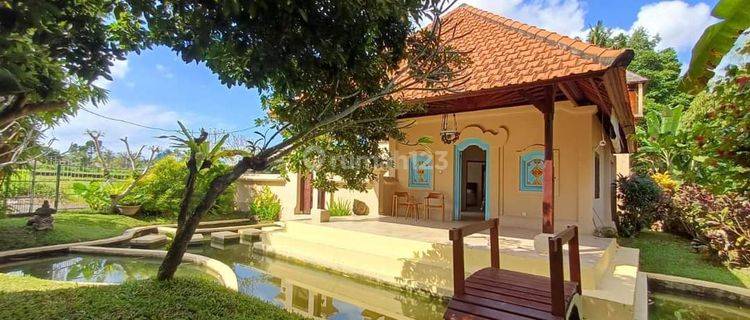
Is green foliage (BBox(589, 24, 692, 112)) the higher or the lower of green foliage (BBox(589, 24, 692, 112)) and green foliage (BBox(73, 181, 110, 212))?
the higher

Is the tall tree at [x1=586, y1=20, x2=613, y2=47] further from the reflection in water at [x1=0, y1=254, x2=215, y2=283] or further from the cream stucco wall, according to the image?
the reflection in water at [x1=0, y1=254, x2=215, y2=283]

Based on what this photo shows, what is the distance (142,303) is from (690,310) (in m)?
8.10

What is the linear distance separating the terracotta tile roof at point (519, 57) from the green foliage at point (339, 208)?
621 cm

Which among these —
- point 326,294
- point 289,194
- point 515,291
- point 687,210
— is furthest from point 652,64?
point 515,291

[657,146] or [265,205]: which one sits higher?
[657,146]

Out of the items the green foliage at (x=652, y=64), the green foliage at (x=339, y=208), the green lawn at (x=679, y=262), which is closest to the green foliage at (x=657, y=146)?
the green lawn at (x=679, y=262)

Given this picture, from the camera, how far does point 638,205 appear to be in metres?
12.0

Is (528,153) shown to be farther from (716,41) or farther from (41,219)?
(41,219)

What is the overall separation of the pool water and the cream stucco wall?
2131mm

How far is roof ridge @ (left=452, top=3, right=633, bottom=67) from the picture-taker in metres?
5.18

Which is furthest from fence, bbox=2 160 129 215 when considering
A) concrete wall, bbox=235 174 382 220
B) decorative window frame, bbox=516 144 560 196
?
decorative window frame, bbox=516 144 560 196

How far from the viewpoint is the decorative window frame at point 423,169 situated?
36.6 feet

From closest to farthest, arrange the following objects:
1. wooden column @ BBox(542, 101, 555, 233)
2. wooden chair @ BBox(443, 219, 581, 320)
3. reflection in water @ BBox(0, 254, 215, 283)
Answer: wooden chair @ BBox(443, 219, 581, 320), wooden column @ BBox(542, 101, 555, 233), reflection in water @ BBox(0, 254, 215, 283)

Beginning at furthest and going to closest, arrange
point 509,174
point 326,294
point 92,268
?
1. point 509,174
2. point 92,268
3. point 326,294
